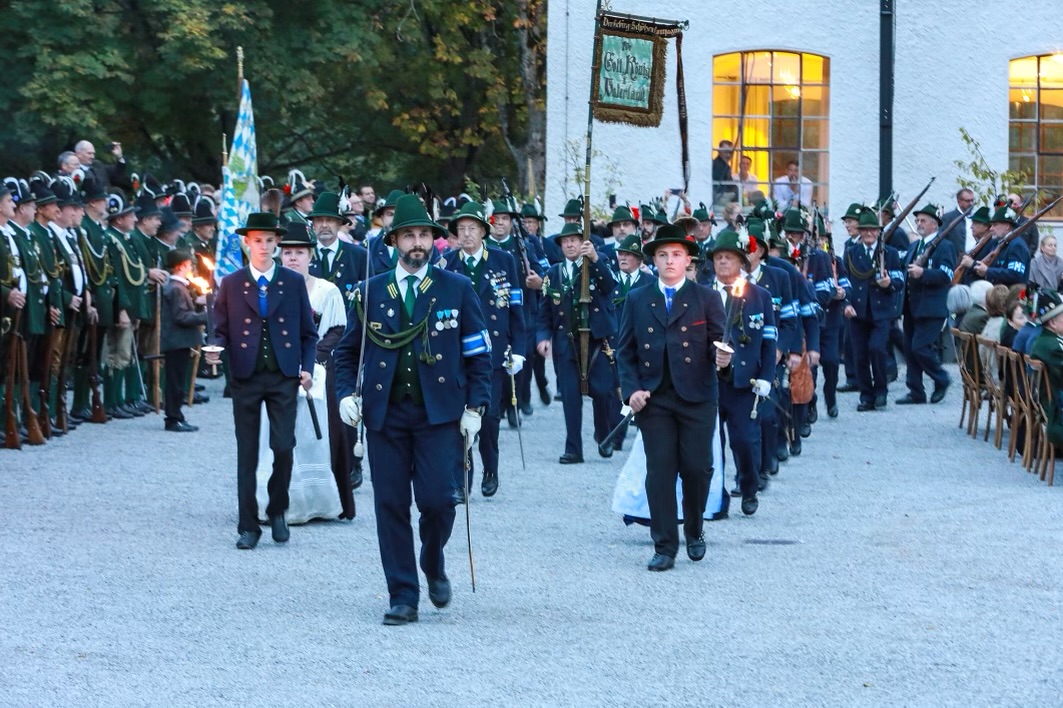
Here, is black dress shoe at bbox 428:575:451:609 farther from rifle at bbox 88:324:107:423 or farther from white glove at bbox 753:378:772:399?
rifle at bbox 88:324:107:423

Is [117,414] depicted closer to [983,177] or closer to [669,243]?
[669,243]

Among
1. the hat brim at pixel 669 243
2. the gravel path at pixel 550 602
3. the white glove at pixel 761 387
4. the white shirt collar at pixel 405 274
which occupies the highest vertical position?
the hat brim at pixel 669 243

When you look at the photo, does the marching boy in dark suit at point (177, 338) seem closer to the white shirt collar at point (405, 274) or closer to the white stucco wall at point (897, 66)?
the white shirt collar at point (405, 274)

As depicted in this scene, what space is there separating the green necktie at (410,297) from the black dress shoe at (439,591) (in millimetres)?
Result: 1318

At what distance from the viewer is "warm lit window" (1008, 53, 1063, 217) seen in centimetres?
2677

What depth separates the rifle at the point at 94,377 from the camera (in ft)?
58.9

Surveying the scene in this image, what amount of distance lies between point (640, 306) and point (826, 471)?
4836 mm

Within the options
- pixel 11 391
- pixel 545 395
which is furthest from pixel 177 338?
pixel 545 395

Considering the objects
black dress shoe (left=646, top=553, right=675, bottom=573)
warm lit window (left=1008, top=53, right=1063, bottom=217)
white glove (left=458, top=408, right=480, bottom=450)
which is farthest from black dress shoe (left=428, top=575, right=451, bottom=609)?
warm lit window (left=1008, top=53, right=1063, bottom=217)

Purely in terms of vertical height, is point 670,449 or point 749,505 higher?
point 670,449

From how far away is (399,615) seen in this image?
9.09 meters

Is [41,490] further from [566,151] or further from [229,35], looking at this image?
[229,35]

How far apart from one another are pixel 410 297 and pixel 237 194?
9316 millimetres

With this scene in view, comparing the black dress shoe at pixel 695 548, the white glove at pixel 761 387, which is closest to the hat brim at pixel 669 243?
the white glove at pixel 761 387
